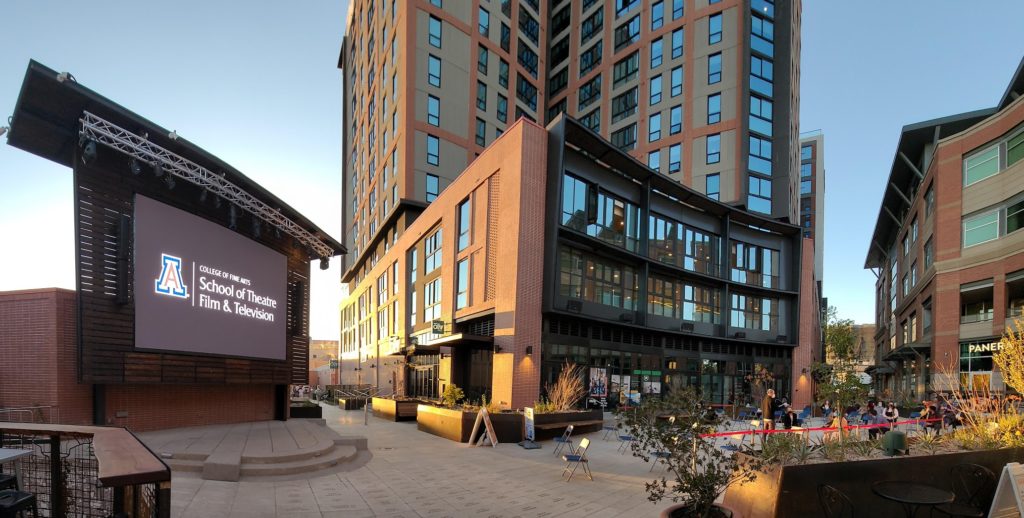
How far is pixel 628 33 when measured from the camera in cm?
3897

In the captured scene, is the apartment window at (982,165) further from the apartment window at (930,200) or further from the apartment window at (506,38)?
the apartment window at (506,38)

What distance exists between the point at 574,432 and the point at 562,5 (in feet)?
140

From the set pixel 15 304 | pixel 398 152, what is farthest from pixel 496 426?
pixel 398 152

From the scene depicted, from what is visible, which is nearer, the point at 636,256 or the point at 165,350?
the point at 165,350

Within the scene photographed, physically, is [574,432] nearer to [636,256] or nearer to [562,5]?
[636,256]

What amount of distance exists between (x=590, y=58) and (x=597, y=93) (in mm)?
3445

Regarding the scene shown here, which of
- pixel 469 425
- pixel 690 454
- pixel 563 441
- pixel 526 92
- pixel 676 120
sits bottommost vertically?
pixel 469 425

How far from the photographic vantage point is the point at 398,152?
36031 millimetres

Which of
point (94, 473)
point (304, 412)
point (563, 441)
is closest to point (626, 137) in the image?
point (304, 412)

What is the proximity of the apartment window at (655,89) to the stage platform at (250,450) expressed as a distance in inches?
1242

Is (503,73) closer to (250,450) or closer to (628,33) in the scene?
(628,33)

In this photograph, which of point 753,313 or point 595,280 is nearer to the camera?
point 595,280

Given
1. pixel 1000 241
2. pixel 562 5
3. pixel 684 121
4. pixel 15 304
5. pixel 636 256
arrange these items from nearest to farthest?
pixel 15 304
pixel 636 256
pixel 1000 241
pixel 684 121
pixel 562 5

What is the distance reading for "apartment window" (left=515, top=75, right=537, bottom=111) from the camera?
42.7 m
